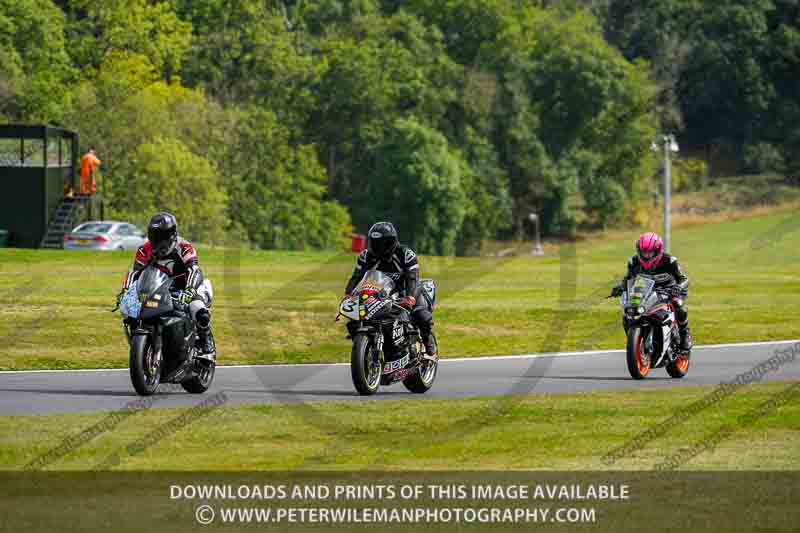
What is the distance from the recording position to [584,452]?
1325 centimetres

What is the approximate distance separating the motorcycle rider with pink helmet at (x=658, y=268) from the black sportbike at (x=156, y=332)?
6.14m

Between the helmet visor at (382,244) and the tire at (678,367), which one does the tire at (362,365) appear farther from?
the tire at (678,367)

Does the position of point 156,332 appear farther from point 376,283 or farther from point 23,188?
point 23,188

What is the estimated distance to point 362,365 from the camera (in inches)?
668

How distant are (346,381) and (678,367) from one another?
443cm

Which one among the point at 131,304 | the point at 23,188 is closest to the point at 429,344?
the point at 131,304

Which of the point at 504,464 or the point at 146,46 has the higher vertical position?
the point at 146,46

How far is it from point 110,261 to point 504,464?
30119 millimetres

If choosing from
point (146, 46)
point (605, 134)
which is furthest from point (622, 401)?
point (605, 134)

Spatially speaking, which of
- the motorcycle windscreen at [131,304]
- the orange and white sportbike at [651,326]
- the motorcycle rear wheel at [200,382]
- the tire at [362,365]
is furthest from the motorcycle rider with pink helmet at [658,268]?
the motorcycle windscreen at [131,304]

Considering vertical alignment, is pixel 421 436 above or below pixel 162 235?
below

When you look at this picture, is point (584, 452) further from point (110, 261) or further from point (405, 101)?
point (405, 101)

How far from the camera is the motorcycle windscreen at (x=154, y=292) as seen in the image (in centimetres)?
1670

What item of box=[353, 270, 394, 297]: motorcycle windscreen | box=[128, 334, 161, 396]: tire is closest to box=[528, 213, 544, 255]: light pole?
box=[353, 270, 394, 297]: motorcycle windscreen
